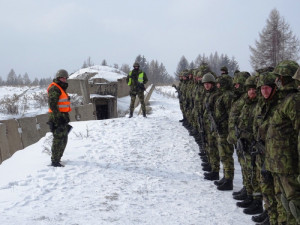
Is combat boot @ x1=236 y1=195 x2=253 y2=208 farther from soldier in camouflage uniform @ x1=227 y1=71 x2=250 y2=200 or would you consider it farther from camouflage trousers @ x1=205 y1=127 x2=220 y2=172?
camouflage trousers @ x1=205 y1=127 x2=220 y2=172

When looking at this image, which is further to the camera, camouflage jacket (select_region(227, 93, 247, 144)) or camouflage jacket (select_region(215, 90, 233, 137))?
camouflage jacket (select_region(215, 90, 233, 137))

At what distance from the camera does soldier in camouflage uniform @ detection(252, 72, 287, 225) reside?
11.4 ft

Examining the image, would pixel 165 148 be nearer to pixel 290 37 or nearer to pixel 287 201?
pixel 287 201

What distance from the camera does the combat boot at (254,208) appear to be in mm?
4673

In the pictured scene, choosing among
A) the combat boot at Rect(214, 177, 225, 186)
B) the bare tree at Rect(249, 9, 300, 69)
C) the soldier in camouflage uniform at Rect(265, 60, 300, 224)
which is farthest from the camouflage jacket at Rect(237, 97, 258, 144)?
the bare tree at Rect(249, 9, 300, 69)

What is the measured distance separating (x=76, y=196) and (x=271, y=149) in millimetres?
3286

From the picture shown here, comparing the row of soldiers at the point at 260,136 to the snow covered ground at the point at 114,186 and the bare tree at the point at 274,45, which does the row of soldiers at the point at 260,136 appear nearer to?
the snow covered ground at the point at 114,186

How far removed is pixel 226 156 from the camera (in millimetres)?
5688

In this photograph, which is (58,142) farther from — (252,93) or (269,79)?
(269,79)

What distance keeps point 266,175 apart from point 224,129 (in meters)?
2.24

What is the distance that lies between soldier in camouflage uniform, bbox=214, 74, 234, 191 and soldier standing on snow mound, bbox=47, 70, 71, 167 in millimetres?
3260

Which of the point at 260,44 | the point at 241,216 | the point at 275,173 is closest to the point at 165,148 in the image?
the point at 241,216

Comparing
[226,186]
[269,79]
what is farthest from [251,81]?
[226,186]

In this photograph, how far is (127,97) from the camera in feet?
83.0
